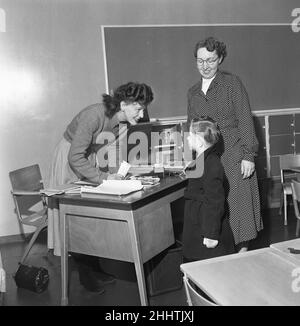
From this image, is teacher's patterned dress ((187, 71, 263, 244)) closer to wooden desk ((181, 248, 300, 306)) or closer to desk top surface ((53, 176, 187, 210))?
desk top surface ((53, 176, 187, 210))

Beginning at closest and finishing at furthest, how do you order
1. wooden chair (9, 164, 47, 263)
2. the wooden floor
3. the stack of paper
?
1. the stack of paper
2. the wooden floor
3. wooden chair (9, 164, 47, 263)

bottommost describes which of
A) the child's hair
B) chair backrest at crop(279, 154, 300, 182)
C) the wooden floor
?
the wooden floor

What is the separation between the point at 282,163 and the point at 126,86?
228 centimetres

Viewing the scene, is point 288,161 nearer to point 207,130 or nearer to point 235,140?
point 235,140

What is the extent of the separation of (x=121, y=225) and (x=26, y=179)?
141 cm

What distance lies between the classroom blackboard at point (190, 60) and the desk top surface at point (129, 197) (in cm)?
193

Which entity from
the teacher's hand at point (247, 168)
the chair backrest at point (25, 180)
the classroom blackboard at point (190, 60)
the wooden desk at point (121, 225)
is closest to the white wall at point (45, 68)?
the classroom blackboard at point (190, 60)

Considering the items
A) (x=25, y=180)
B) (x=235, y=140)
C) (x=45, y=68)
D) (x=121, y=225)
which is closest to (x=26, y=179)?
(x=25, y=180)

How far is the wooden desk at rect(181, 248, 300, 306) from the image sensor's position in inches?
45.7

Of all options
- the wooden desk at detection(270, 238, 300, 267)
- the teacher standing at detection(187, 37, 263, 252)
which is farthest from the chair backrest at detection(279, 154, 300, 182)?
the wooden desk at detection(270, 238, 300, 267)

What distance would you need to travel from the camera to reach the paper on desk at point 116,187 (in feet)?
7.51

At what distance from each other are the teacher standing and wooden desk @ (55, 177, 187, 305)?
0.34m
